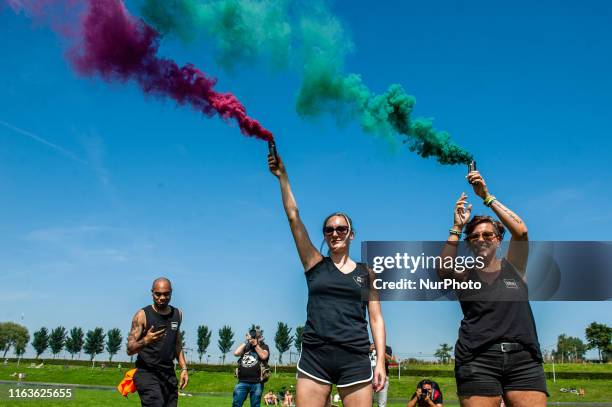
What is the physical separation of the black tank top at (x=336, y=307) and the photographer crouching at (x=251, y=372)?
355 inches

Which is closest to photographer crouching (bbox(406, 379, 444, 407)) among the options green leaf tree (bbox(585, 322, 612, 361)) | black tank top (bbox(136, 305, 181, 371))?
black tank top (bbox(136, 305, 181, 371))

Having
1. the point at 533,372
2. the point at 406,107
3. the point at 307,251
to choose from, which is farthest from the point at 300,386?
the point at 406,107

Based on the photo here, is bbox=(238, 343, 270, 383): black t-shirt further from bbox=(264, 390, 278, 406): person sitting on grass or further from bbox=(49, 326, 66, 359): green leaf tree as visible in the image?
bbox=(49, 326, 66, 359): green leaf tree

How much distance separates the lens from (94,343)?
16175 centimetres

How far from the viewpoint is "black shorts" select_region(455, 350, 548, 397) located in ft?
17.0

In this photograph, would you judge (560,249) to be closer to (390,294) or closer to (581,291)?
(581,291)

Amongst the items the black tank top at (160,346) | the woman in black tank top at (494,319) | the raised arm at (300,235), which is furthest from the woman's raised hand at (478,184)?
the black tank top at (160,346)

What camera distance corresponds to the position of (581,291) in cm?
910

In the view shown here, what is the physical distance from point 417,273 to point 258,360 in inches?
328

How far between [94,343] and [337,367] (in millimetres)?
172035

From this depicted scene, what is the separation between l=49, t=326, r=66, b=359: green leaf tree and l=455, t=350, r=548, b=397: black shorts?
182 meters

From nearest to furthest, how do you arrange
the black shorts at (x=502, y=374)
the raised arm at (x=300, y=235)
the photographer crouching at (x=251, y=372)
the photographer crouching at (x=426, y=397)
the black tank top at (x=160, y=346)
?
the black shorts at (x=502, y=374)
the raised arm at (x=300, y=235)
the black tank top at (x=160, y=346)
the photographer crouching at (x=426, y=397)
the photographer crouching at (x=251, y=372)

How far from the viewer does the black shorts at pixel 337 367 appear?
534cm

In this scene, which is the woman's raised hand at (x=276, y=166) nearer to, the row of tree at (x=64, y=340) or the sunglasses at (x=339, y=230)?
the sunglasses at (x=339, y=230)
